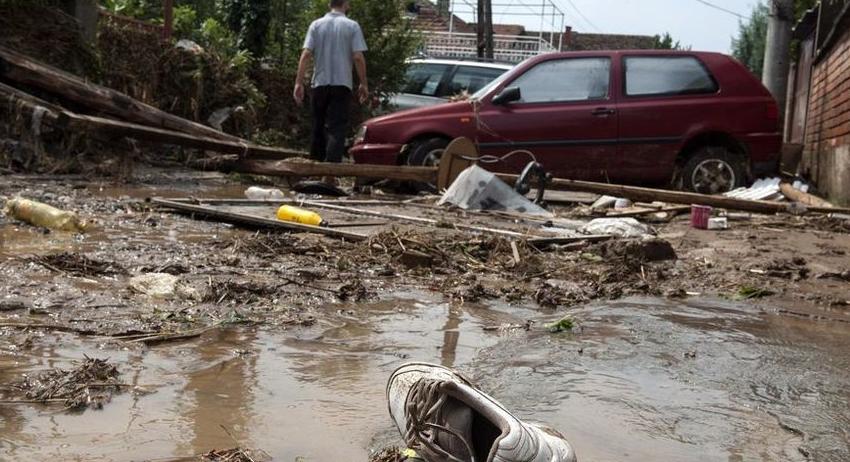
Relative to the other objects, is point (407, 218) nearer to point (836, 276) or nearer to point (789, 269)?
point (789, 269)

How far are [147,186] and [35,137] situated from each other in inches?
45.3

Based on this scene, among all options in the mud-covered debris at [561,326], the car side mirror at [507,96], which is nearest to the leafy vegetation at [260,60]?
the car side mirror at [507,96]

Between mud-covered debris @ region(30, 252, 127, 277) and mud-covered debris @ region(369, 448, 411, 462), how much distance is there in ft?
8.39

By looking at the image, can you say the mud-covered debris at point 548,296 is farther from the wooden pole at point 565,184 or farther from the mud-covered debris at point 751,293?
the wooden pole at point 565,184

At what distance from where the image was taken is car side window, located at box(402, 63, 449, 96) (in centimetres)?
1355

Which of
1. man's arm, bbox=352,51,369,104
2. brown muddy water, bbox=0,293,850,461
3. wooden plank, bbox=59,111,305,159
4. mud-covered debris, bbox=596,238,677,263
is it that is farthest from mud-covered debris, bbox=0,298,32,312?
man's arm, bbox=352,51,369,104

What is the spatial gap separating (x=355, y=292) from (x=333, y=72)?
572 centimetres

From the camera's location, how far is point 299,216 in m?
6.64

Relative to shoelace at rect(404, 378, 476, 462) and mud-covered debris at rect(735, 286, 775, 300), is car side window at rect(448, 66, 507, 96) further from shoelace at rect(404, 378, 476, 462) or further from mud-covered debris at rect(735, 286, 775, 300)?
shoelace at rect(404, 378, 476, 462)

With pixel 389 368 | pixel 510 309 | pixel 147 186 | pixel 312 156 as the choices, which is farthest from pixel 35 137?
pixel 389 368

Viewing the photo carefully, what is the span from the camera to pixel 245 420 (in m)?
2.70

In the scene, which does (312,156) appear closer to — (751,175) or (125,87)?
(125,87)

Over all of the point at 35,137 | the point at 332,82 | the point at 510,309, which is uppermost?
the point at 332,82

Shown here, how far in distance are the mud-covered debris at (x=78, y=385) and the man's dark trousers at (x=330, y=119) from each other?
692 cm
